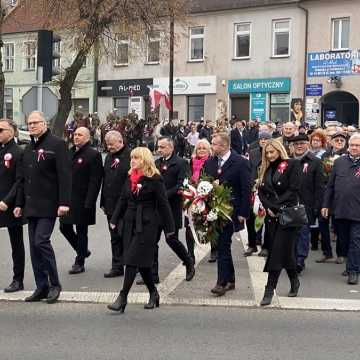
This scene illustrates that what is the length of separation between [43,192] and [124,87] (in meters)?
33.8

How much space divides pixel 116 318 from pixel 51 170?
1.71 m

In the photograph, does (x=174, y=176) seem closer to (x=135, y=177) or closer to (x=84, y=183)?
(x=84, y=183)

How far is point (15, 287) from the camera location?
24.7 feet

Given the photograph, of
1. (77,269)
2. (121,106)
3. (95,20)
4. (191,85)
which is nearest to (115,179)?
(77,269)

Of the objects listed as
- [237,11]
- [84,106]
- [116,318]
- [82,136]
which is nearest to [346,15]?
[237,11]

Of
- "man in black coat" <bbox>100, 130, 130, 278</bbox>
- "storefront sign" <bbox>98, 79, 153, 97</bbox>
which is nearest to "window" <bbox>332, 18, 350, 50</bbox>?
"storefront sign" <bbox>98, 79, 153, 97</bbox>

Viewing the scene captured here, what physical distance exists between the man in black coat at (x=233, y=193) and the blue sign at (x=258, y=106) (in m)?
27.9

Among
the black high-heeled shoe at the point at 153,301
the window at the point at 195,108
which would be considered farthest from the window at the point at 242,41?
the black high-heeled shoe at the point at 153,301

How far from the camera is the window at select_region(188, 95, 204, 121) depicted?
3766 cm

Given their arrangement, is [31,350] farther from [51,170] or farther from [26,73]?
[26,73]

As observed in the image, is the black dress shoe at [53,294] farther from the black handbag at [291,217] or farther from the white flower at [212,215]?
the black handbag at [291,217]

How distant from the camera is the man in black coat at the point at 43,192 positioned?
7.02 meters

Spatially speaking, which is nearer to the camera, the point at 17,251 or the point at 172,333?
the point at 172,333

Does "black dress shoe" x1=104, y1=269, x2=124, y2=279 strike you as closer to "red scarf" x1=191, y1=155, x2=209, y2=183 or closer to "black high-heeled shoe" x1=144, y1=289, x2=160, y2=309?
"black high-heeled shoe" x1=144, y1=289, x2=160, y2=309
